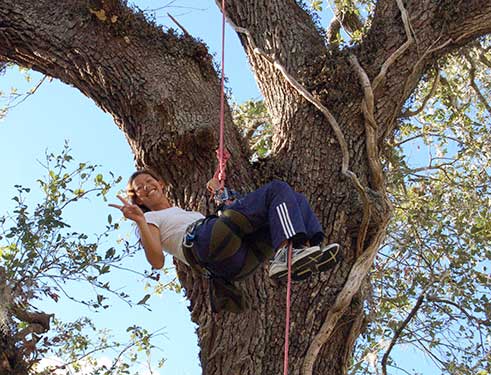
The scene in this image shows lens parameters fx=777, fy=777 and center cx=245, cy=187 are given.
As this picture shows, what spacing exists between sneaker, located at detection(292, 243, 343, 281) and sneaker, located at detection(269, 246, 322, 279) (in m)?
0.01

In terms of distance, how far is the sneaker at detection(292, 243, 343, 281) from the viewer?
10.8ft

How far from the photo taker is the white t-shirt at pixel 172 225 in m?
3.85

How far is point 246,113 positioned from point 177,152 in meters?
3.01

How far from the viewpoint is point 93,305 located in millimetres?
4441

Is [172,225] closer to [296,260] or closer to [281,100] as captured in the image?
[296,260]

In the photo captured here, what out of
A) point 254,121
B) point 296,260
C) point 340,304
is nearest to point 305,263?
point 296,260

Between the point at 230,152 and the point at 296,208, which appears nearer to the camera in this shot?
the point at 296,208

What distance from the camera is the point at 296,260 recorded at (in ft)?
10.6

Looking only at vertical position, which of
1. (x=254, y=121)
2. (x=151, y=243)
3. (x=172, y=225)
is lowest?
(x=151, y=243)

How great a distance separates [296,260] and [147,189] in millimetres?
1179

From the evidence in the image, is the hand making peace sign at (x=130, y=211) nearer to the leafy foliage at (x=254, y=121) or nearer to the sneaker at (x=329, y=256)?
the sneaker at (x=329, y=256)

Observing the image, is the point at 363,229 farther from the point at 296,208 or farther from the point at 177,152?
the point at 177,152

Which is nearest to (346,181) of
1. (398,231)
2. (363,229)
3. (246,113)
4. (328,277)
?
(363,229)

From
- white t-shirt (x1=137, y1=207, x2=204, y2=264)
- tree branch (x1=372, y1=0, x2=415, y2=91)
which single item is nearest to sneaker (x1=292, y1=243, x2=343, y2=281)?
white t-shirt (x1=137, y1=207, x2=204, y2=264)
